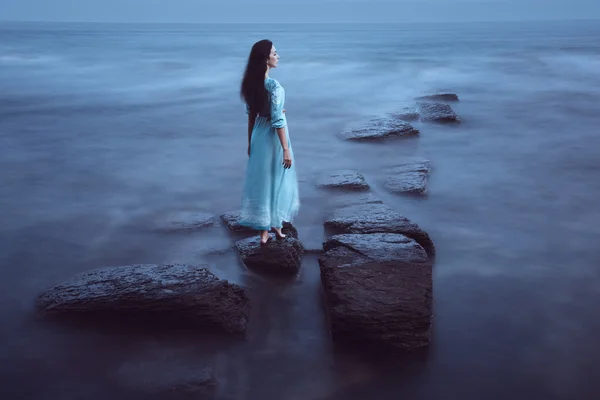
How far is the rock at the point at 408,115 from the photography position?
39.8 feet

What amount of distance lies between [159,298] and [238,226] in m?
1.93

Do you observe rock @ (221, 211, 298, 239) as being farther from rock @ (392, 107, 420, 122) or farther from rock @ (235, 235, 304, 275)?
rock @ (392, 107, 420, 122)

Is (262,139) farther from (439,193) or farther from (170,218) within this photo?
(439,193)

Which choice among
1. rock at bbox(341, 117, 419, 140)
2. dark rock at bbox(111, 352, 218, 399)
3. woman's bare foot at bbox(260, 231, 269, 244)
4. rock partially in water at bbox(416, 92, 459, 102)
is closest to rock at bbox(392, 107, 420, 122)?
rock at bbox(341, 117, 419, 140)

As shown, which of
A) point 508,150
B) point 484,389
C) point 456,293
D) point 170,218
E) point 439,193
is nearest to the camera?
point 484,389

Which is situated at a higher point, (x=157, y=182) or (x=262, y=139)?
(x=262, y=139)

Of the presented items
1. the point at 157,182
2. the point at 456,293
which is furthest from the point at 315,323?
the point at 157,182

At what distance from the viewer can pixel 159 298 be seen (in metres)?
4.30

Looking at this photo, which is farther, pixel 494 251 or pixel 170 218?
pixel 170 218

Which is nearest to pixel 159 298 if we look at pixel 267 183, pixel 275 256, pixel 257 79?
pixel 275 256

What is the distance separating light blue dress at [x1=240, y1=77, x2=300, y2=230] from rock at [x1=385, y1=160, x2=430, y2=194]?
2550 millimetres

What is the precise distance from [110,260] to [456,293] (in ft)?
9.81

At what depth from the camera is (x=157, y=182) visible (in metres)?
8.13

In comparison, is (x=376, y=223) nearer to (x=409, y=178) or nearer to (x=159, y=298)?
(x=159, y=298)
